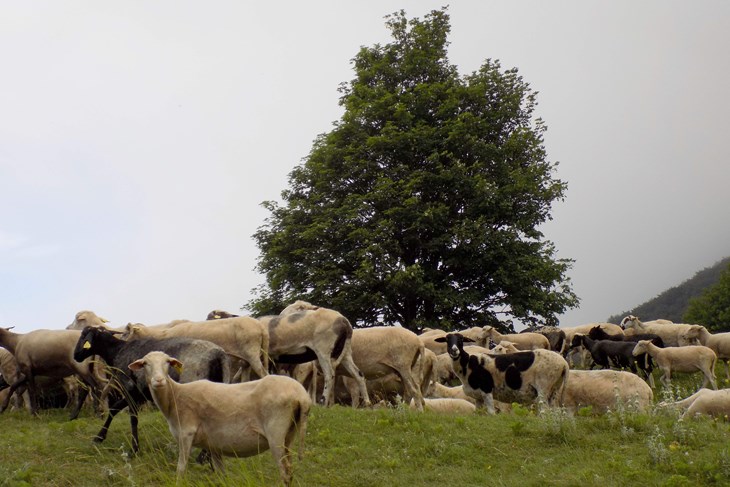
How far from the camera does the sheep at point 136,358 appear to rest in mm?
11617

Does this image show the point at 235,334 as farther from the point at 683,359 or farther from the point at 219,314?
the point at 683,359

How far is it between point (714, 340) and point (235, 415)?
67.8 ft

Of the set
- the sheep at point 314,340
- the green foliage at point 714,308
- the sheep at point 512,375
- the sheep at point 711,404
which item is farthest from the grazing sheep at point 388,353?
the green foliage at point 714,308

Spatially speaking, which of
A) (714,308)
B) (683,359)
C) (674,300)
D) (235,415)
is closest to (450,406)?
(235,415)

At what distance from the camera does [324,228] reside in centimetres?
3294

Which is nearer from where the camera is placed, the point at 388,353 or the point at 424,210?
the point at 388,353

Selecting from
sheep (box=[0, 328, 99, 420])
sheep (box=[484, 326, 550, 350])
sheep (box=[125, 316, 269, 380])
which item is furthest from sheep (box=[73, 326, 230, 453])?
sheep (box=[484, 326, 550, 350])

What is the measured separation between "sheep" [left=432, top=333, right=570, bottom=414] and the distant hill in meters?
88.6

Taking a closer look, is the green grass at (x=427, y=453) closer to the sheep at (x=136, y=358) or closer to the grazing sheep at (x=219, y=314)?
the sheep at (x=136, y=358)

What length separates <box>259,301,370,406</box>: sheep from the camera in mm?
16250

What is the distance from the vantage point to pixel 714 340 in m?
24.6

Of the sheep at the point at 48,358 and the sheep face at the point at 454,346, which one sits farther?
the sheep face at the point at 454,346

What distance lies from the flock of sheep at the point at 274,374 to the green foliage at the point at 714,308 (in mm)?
36493

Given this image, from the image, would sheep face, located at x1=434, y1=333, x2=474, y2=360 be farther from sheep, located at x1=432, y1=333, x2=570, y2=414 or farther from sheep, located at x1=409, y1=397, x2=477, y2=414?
sheep, located at x1=409, y1=397, x2=477, y2=414
